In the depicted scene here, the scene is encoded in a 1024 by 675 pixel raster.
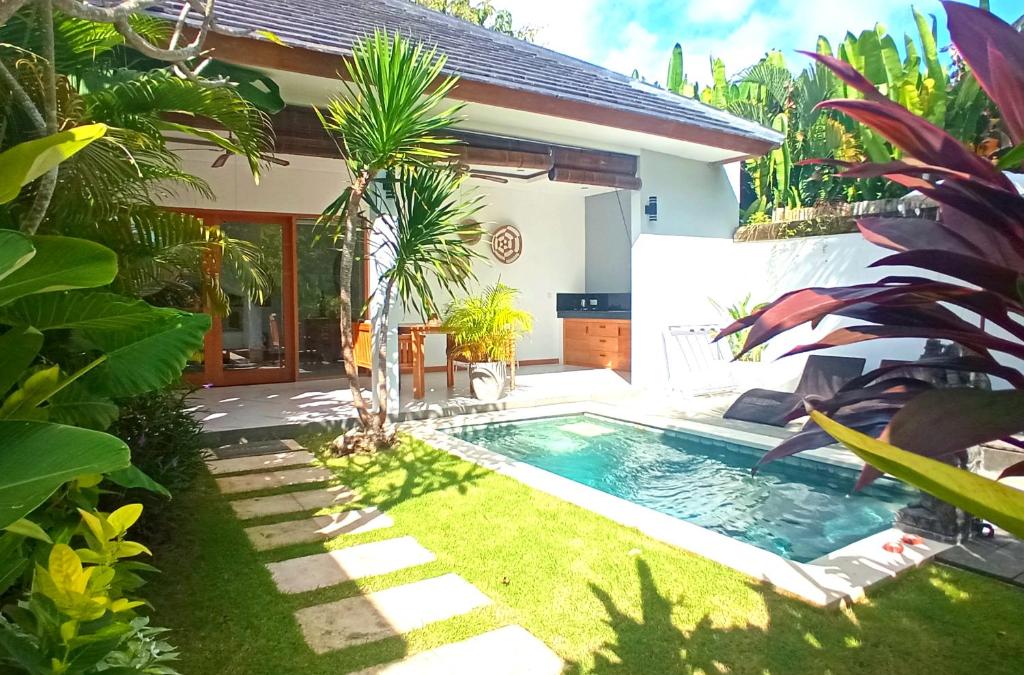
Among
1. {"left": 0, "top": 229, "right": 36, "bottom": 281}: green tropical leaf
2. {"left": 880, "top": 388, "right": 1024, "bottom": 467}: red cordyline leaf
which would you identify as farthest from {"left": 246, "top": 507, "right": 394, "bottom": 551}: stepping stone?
{"left": 880, "top": 388, "right": 1024, "bottom": 467}: red cordyline leaf

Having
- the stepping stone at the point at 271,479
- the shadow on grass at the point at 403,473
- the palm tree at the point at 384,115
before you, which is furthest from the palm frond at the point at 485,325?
the stepping stone at the point at 271,479

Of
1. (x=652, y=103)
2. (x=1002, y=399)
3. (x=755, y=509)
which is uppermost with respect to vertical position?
(x=652, y=103)

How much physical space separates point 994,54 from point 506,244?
483 inches

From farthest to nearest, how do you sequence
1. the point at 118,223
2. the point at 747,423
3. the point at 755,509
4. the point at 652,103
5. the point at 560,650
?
the point at 652,103 → the point at 747,423 → the point at 755,509 → the point at 118,223 → the point at 560,650

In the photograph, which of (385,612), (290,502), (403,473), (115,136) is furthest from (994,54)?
(403,473)

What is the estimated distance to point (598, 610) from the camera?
312 cm

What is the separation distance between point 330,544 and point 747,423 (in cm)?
525

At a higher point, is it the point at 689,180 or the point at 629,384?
the point at 689,180

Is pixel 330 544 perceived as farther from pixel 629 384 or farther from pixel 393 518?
pixel 629 384

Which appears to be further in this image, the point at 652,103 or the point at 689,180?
the point at 689,180

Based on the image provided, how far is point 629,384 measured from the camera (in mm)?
10438

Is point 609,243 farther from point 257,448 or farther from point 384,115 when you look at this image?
point 257,448

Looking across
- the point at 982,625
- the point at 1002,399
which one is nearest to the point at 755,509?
the point at 982,625

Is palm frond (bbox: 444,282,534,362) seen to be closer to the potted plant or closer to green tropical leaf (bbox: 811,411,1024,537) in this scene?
the potted plant
